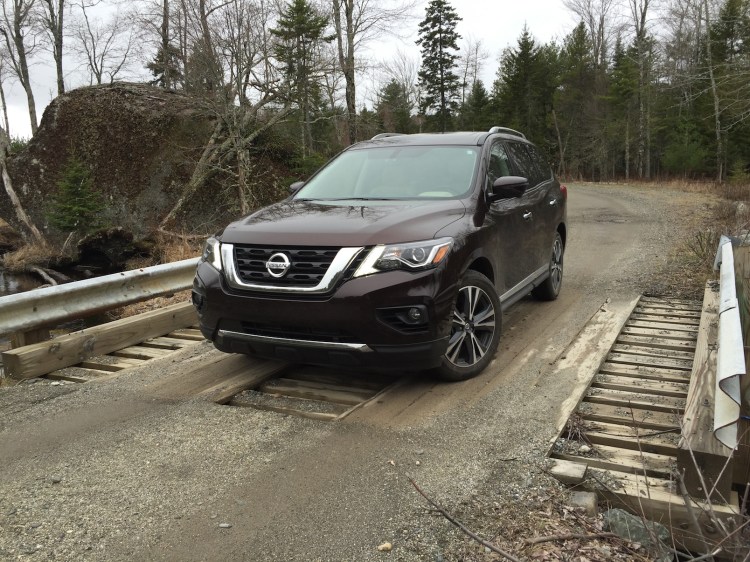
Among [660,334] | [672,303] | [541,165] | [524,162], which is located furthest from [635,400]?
[541,165]

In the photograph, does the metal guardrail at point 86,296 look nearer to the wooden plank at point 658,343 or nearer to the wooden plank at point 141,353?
the wooden plank at point 141,353

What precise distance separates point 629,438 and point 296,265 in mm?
2397

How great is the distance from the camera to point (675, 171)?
44719 millimetres

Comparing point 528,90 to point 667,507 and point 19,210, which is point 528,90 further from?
point 667,507

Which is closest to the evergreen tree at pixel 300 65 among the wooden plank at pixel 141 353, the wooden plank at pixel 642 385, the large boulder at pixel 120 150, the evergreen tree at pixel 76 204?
the large boulder at pixel 120 150

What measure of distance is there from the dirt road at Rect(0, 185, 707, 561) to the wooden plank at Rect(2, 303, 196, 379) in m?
0.21

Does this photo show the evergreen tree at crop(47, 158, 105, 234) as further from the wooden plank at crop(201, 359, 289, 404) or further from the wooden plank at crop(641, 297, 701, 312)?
the wooden plank at crop(641, 297, 701, 312)

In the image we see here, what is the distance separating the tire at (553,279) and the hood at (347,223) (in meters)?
2.70

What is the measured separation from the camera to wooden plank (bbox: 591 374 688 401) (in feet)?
14.3

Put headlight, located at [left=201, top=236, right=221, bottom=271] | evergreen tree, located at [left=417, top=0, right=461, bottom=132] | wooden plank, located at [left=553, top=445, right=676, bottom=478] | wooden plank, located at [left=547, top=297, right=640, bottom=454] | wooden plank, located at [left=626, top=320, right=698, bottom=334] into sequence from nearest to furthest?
wooden plank, located at [left=553, top=445, right=676, bottom=478], wooden plank, located at [left=547, top=297, right=640, bottom=454], headlight, located at [left=201, top=236, right=221, bottom=271], wooden plank, located at [left=626, top=320, right=698, bottom=334], evergreen tree, located at [left=417, top=0, right=461, bottom=132]

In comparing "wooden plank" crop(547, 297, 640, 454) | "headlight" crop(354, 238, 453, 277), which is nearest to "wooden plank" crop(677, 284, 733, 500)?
"wooden plank" crop(547, 297, 640, 454)

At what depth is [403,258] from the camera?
3.94 metres

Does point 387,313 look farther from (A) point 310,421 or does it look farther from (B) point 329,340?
(A) point 310,421

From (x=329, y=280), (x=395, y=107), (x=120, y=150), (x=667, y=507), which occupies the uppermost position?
(x=395, y=107)
